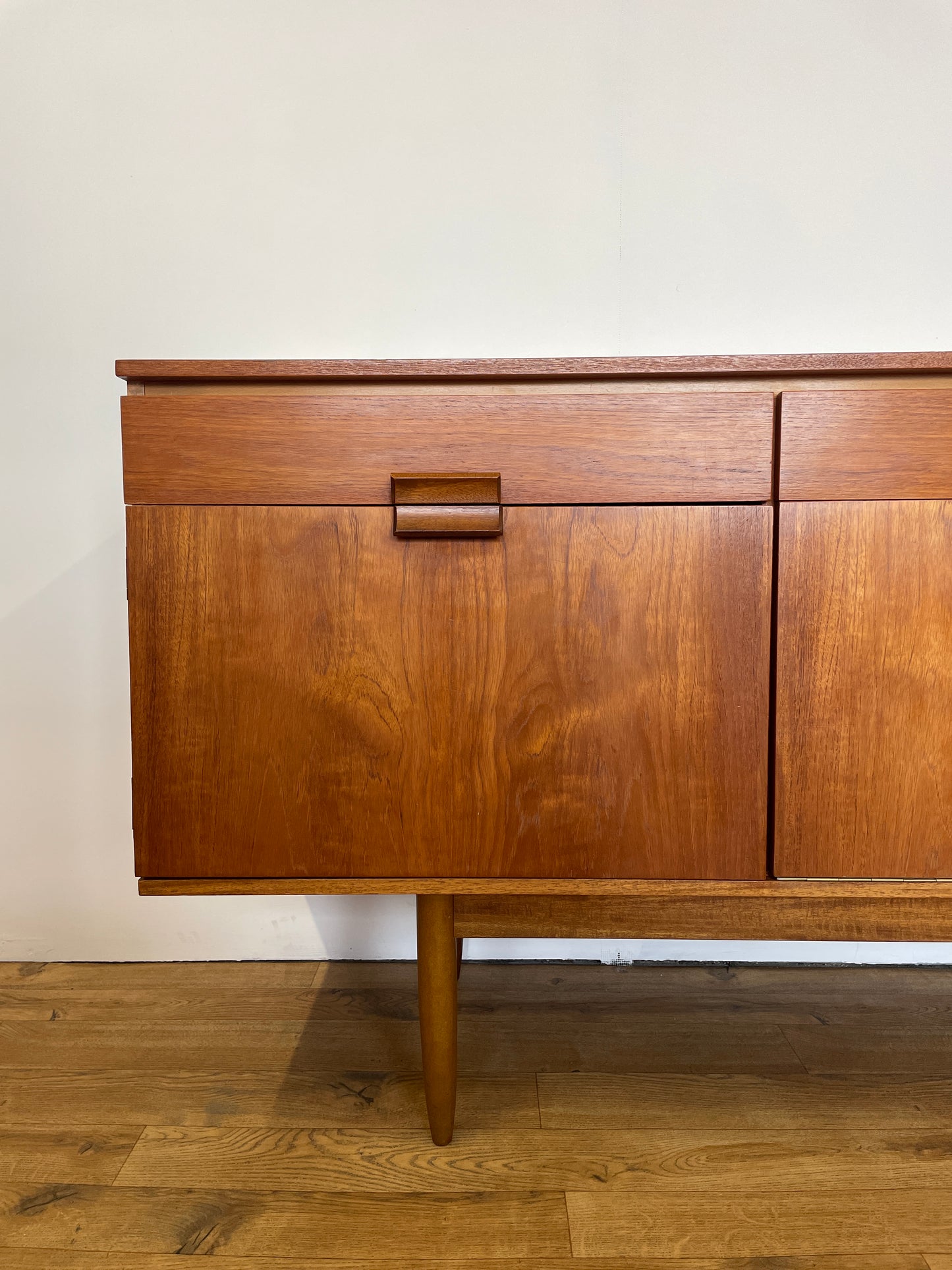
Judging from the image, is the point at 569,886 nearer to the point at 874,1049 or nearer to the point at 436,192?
the point at 874,1049

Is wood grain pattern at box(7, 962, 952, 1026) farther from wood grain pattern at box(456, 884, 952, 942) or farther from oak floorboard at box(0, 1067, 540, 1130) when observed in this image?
wood grain pattern at box(456, 884, 952, 942)

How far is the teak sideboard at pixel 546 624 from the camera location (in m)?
0.69

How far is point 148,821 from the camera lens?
0.73 m

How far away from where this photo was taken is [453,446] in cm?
70

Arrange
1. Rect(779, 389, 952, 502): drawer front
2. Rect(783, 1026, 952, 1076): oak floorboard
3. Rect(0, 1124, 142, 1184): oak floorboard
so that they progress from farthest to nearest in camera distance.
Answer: Rect(783, 1026, 952, 1076): oak floorboard
Rect(0, 1124, 142, 1184): oak floorboard
Rect(779, 389, 952, 502): drawer front

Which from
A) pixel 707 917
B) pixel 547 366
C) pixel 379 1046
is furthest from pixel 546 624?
pixel 379 1046

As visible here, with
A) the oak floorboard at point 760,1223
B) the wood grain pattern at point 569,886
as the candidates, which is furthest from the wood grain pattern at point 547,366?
the oak floorboard at point 760,1223

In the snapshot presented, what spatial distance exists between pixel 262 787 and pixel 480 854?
0.21 m

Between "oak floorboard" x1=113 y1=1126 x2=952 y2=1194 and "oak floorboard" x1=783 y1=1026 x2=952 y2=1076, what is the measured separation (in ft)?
0.41

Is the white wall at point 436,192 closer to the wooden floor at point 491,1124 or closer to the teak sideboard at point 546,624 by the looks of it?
the wooden floor at point 491,1124

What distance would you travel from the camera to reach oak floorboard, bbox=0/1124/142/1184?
80cm

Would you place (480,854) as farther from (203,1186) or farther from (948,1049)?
(948,1049)

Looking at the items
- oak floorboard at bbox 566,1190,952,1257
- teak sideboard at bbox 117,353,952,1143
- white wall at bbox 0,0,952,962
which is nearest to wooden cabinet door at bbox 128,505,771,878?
teak sideboard at bbox 117,353,952,1143

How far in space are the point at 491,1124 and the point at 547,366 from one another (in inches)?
31.2
